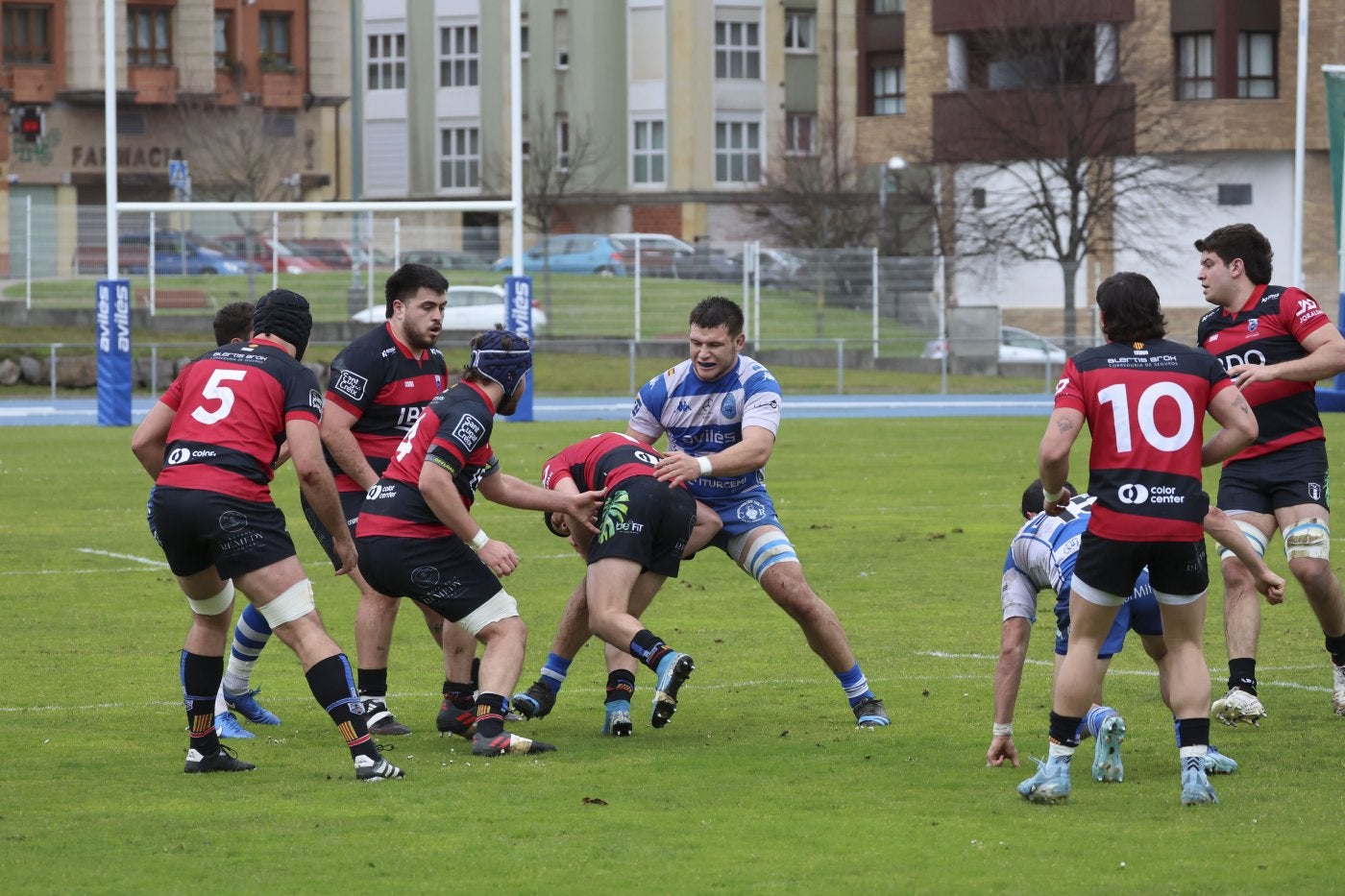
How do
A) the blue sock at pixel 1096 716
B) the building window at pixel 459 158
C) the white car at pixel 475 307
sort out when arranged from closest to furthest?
the blue sock at pixel 1096 716 < the white car at pixel 475 307 < the building window at pixel 459 158

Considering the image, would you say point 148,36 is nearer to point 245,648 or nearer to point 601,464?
point 245,648

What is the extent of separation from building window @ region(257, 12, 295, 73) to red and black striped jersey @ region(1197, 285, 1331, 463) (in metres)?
66.9

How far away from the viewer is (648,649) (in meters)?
8.38

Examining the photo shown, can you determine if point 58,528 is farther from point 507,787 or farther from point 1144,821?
point 1144,821

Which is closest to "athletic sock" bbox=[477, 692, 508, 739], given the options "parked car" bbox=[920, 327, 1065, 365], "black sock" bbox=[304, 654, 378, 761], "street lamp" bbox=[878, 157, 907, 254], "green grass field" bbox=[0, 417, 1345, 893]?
"green grass field" bbox=[0, 417, 1345, 893]

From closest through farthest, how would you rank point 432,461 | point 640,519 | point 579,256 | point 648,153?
point 432,461
point 640,519
point 579,256
point 648,153

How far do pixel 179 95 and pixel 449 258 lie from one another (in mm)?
27395

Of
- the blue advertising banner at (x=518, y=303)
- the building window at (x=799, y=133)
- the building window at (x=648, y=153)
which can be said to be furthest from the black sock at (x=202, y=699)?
the building window at (x=648, y=153)

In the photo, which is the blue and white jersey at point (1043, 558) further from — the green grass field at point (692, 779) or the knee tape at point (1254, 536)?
the knee tape at point (1254, 536)

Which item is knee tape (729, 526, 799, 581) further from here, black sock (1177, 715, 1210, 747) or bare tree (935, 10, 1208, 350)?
bare tree (935, 10, 1208, 350)

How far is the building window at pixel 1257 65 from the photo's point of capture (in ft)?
191

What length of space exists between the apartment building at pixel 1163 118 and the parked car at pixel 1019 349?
8191 millimetres

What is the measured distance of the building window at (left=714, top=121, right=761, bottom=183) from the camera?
7319 centimetres

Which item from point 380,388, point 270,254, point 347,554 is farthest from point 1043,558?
point 270,254
